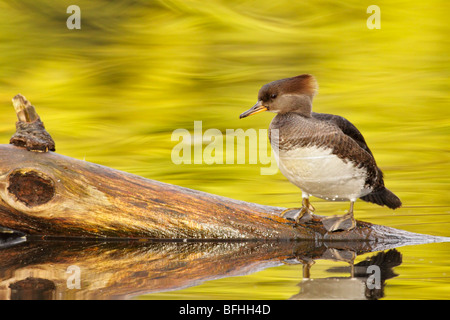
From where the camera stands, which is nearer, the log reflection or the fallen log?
the log reflection

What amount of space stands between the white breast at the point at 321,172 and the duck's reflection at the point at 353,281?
27.2 inches

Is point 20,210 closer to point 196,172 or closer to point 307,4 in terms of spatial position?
point 196,172

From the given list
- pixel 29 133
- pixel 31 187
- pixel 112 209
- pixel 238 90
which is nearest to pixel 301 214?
pixel 112 209

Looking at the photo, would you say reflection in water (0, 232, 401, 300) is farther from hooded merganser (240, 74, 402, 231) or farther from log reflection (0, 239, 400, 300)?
hooded merganser (240, 74, 402, 231)

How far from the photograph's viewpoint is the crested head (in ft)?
16.8

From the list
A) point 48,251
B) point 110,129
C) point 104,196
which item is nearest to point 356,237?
point 104,196

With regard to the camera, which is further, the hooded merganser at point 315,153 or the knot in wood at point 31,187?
the hooded merganser at point 315,153

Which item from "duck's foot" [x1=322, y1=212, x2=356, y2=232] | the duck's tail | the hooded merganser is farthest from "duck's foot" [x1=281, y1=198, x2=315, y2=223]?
the duck's tail

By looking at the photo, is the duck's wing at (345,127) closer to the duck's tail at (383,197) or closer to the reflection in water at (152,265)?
the duck's tail at (383,197)

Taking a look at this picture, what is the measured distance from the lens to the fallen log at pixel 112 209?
4688 mm

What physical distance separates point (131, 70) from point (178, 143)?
3252 mm

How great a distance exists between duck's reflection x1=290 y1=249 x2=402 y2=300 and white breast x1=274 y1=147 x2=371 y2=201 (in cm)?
69

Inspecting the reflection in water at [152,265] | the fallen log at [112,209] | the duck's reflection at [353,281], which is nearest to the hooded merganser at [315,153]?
the fallen log at [112,209]

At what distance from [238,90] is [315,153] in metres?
5.71
